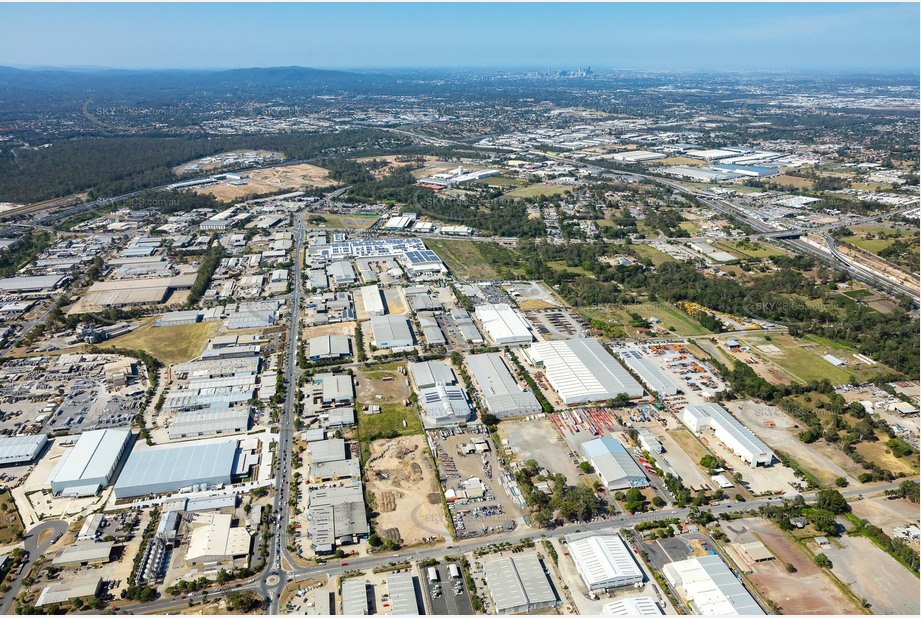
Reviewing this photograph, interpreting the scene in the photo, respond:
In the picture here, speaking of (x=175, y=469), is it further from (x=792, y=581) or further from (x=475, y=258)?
(x=475, y=258)

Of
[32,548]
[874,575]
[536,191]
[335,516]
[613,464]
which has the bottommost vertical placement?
[874,575]

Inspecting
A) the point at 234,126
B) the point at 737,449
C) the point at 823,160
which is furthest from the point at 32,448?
the point at 234,126

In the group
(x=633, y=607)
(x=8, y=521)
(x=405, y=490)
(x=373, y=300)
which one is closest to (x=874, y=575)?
(x=633, y=607)

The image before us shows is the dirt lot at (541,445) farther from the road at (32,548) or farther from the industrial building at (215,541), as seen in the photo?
the road at (32,548)

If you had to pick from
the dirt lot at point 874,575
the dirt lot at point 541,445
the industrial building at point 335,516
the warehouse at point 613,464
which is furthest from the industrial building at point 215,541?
the dirt lot at point 874,575

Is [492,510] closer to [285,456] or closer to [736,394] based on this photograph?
[285,456]
